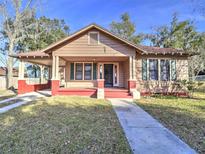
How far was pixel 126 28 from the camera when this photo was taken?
31.7 meters

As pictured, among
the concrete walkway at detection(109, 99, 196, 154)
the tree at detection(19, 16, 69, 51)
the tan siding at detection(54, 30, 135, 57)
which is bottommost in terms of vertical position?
the concrete walkway at detection(109, 99, 196, 154)

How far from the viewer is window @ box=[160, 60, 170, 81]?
13000 mm

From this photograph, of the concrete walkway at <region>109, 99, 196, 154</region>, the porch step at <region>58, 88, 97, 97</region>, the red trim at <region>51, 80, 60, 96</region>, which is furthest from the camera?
the porch step at <region>58, 88, 97, 97</region>

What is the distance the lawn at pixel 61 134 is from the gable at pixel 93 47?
6080 millimetres

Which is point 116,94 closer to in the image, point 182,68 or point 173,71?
point 173,71

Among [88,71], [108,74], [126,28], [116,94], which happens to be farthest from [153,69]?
[126,28]

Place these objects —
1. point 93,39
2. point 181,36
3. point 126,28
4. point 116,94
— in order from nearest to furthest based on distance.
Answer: point 116,94 → point 93,39 → point 181,36 → point 126,28

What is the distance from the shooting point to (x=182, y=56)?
1291 cm

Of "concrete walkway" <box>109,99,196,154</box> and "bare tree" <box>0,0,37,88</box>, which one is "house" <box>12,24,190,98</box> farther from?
"bare tree" <box>0,0,37,88</box>

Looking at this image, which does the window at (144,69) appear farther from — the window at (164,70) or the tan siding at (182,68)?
A: the tan siding at (182,68)

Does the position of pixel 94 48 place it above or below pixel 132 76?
above

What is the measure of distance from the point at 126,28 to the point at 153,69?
20440mm

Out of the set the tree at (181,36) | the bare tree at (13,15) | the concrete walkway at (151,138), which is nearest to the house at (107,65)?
the concrete walkway at (151,138)

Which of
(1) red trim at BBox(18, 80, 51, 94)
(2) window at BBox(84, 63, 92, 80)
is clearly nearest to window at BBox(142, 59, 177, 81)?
(2) window at BBox(84, 63, 92, 80)
